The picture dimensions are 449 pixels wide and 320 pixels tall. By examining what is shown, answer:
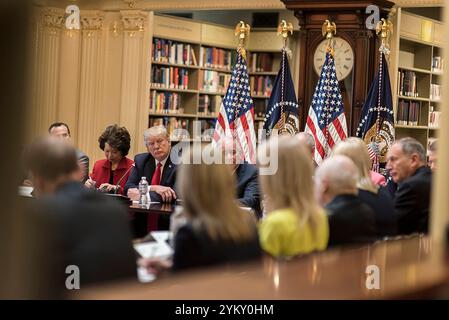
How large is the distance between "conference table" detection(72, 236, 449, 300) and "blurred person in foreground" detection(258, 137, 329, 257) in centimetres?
33

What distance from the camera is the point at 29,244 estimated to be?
1381 millimetres

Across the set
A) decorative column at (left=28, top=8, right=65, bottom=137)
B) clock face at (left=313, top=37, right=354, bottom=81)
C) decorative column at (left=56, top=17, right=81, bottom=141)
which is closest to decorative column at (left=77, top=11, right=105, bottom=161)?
decorative column at (left=56, top=17, right=81, bottom=141)

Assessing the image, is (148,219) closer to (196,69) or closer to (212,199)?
(212,199)

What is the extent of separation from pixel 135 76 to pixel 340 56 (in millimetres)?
2943

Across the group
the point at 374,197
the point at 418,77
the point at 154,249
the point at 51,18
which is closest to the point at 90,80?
the point at 51,18

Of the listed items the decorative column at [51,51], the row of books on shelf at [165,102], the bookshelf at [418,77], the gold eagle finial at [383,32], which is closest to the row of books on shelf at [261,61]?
the row of books on shelf at [165,102]

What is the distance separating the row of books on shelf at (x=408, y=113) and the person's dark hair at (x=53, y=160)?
808 centimetres

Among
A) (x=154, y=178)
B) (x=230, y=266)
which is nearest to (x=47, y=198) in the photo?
(x=230, y=266)

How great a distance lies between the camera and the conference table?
227 centimetres
